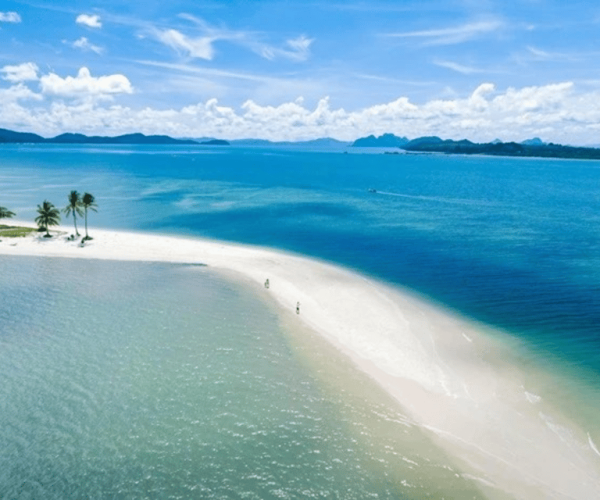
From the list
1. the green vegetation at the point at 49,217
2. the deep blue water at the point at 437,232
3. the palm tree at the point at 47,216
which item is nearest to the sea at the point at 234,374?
the deep blue water at the point at 437,232

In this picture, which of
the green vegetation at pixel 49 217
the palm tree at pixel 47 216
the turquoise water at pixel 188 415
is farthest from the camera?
the green vegetation at pixel 49 217

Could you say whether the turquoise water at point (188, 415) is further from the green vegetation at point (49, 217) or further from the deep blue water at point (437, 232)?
A: the green vegetation at point (49, 217)

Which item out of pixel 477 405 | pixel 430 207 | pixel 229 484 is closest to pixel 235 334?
pixel 229 484

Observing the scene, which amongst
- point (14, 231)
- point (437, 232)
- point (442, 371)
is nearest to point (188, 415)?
point (442, 371)

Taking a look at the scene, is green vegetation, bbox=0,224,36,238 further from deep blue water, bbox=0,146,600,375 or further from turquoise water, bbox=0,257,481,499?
turquoise water, bbox=0,257,481,499

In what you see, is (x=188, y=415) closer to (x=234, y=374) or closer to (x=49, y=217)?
(x=234, y=374)

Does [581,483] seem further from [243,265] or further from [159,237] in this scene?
[159,237]

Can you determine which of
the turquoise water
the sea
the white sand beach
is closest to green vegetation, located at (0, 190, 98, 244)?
the white sand beach
